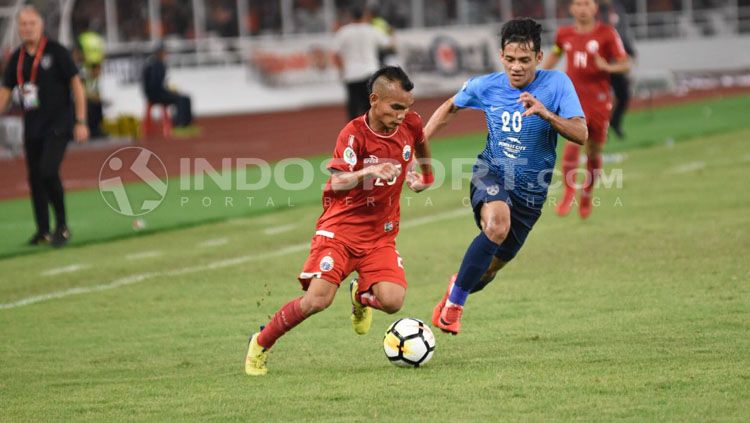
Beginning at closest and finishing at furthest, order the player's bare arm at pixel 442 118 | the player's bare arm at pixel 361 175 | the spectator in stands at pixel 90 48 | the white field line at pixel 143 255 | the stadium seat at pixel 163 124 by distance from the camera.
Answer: the player's bare arm at pixel 361 175
the player's bare arm at pixel 442 118
the white field line at pixel 143 255
the spectator in stands at pixel 90 48
the stadium seat at pixel 163 124

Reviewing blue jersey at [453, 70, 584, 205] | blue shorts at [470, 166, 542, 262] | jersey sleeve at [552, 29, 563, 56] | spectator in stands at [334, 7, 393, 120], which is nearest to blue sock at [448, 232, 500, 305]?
blue shorts at [470, 166, 542, 262]

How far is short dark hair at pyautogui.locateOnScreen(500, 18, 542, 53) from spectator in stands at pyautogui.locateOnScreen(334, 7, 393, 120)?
1282 centimetres

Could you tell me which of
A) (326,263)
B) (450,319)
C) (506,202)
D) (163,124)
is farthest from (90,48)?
(326,263)

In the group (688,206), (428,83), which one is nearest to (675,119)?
(428,83)

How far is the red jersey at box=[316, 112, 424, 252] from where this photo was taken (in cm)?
723

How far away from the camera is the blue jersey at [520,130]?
805cm

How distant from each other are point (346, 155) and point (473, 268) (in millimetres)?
1261

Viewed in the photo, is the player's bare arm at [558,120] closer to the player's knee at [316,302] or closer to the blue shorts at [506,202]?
the blue shorts at [506,202]

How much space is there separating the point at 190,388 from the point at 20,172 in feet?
51.1

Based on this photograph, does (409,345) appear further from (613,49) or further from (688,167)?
(688,167)

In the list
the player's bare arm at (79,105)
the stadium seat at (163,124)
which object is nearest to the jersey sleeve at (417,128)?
the player's bare arm at (79,105)

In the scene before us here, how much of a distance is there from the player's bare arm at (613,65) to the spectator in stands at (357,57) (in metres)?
7.35

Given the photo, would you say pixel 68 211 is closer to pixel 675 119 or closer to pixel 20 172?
pixel 20 172

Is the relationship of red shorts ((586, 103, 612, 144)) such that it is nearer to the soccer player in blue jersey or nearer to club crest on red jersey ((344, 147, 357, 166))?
the soccer player in blue jersey
